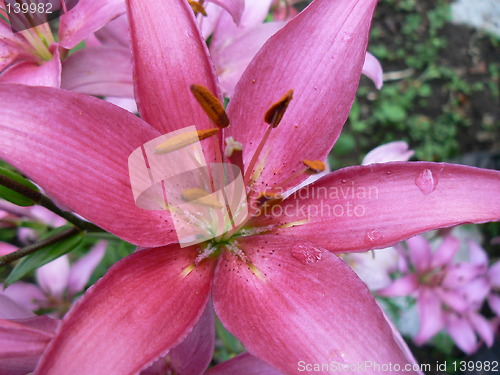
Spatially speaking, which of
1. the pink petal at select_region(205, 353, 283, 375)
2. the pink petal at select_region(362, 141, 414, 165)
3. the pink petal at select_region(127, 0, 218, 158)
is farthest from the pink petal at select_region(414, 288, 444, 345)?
the pink petal at select_region(127, 0, 218, 158)

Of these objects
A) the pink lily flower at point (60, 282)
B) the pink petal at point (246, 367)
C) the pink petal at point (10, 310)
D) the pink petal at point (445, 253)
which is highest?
the pink petal at point (10, 310)

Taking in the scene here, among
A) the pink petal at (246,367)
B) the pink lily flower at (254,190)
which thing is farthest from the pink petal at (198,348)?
the pink lily flower at (254,190)

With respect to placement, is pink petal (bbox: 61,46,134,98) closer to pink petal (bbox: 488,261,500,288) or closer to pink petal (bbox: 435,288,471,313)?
pink petal (bbox: 435,288,471,313)

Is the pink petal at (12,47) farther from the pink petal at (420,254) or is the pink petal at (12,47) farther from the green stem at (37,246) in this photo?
the pink petal at (420,254)

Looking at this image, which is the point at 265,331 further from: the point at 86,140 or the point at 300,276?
the point at 86,140

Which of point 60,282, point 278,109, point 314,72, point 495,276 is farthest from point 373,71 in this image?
point 495,276

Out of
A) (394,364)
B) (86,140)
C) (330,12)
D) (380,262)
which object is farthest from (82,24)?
(380,262)

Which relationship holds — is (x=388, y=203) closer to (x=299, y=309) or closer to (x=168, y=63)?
(x=299, y=309)
